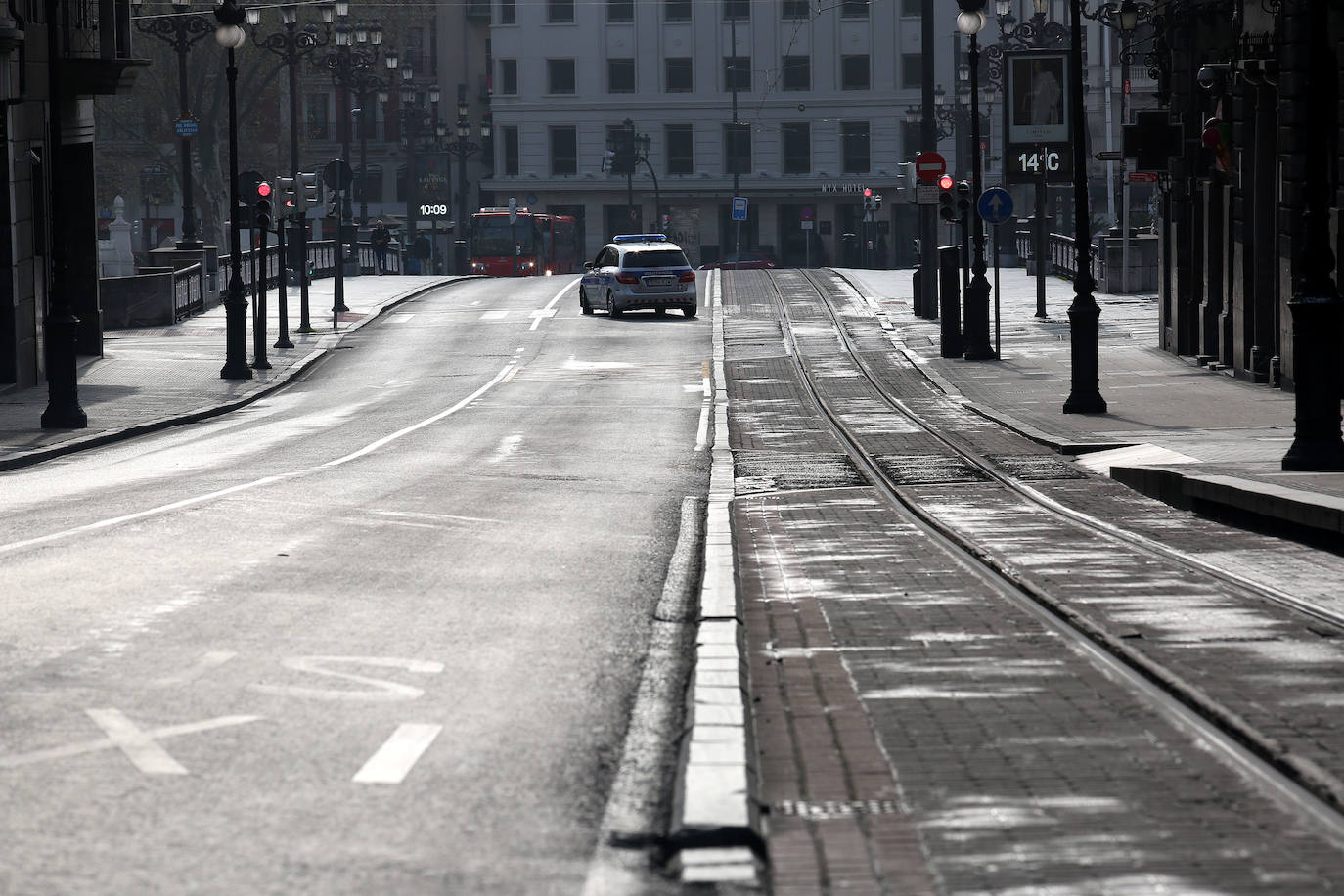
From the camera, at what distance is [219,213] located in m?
77.2

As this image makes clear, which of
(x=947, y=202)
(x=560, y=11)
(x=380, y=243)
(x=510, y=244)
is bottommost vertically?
(x=947, y=202)

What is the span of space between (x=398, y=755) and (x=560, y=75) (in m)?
87.3

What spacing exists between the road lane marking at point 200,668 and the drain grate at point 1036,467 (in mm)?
9940

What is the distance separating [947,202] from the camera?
32688 millimetres

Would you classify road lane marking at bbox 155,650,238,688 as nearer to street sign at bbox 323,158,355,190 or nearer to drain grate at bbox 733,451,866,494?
drain grate at bbox 733,451,866,494

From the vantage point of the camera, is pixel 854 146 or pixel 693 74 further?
pixel 693 74

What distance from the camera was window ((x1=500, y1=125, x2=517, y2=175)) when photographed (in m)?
92.4

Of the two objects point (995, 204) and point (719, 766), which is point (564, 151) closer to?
point (995, 204)

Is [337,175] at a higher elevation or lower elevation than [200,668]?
higher

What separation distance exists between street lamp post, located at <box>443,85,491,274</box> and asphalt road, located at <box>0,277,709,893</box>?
64747 mm

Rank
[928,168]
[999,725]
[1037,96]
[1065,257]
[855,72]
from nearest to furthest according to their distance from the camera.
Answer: [999,725], [1037,96], [928,168], [1065,257], [855,72]

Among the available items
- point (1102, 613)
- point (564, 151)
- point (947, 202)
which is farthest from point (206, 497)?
point (564, 151)

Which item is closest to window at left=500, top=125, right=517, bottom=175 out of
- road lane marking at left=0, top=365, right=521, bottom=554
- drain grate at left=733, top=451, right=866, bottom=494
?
road lane marking at left=0, top=365, right=521, bottom=554

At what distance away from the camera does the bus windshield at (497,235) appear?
78.2m
